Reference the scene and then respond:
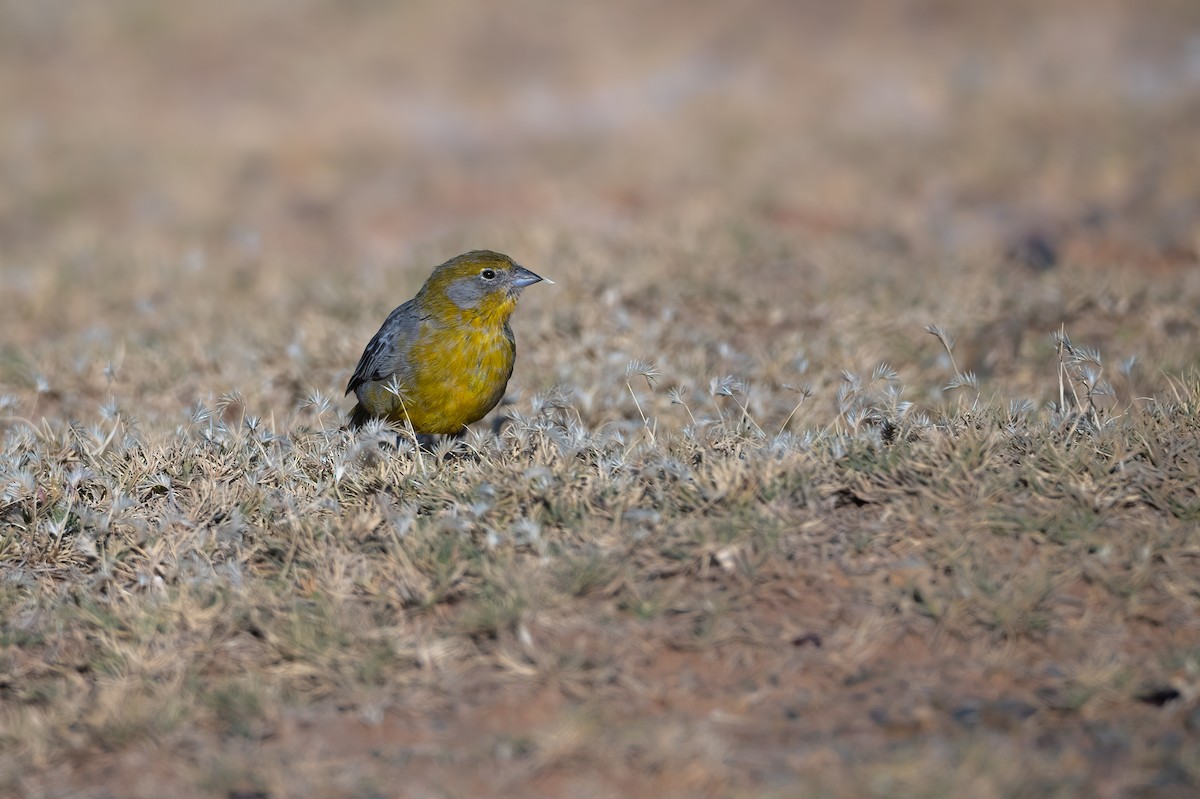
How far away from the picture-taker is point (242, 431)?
17.1ft

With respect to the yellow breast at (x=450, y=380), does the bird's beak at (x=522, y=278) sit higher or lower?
higher

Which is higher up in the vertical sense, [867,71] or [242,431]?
[867,71]

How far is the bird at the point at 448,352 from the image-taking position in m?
5.53

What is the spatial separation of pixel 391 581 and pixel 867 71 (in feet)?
42.2

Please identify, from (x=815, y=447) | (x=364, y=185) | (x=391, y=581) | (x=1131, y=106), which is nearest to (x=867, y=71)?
(x=1131, y=106)

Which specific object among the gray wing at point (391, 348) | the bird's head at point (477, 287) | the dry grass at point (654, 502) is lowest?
the dry grass at point (654, 502)

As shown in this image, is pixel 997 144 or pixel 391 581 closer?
pixel 391 581

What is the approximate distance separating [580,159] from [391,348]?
299 inches

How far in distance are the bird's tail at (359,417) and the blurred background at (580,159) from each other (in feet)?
2.66

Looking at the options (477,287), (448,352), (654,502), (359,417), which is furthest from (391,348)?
(654,502)

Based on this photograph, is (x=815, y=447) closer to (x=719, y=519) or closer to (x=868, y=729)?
(x=719, y=519)

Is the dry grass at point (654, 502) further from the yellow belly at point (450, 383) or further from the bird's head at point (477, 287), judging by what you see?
the bird's head at point (477, 287)

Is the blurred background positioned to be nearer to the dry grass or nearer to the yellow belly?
the dry grass

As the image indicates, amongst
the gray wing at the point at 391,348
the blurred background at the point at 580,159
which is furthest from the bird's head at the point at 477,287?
the blurred background at the point at 580,159
